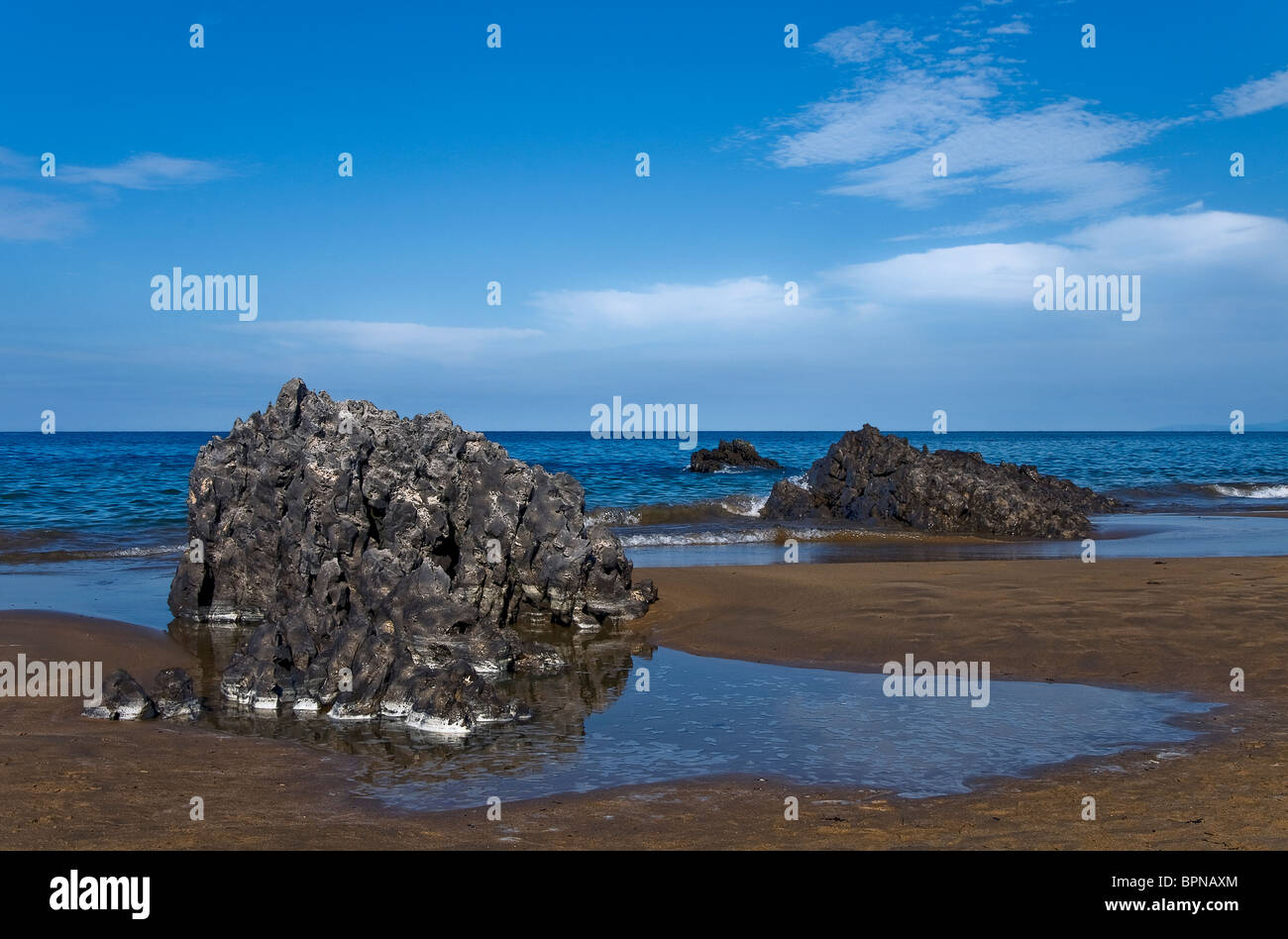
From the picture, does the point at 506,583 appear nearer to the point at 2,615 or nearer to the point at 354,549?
the point at 354,549

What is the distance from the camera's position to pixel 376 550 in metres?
11.1

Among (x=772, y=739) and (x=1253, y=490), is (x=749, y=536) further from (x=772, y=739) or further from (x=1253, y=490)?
(x=1253, y=490)

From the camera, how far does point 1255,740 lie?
7.32 m

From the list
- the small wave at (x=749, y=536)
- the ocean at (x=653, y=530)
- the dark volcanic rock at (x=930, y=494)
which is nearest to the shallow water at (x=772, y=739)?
the ocean at (x=653, y=530)

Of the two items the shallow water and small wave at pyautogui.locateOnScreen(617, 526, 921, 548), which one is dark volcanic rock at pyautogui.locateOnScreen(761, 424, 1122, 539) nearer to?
small wave at pyautogui.locateOnScreen(617, 526, 921, 548)

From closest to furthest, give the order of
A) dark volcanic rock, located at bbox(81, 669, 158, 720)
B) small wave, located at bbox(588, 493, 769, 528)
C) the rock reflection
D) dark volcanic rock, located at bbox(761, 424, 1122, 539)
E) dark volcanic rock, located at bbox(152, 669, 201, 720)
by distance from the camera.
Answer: the rock reflection < dark volcanic rock, located at bbox(81, 669, 158, 720) < dark volcanic rock, located at bbox(152, 669, 201, 720) < dark volcanic rock, located at bbox(761, 424, 1122, 539) < small wave, located at bbox(588, 493, 769, 528)

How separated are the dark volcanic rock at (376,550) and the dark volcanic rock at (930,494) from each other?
13.7 metres

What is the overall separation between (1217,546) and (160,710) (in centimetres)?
1974

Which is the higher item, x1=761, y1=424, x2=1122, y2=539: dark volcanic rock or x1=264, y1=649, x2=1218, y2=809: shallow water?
x1=761, y1=424, x2=1122, y2=539: dark volcanic rock

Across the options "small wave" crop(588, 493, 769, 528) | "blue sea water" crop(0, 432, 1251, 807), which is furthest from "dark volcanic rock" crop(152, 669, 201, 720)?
"small wave" crop(588, 493, 769, 528)

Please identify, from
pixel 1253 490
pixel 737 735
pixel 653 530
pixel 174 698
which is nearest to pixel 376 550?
pixel 174 698

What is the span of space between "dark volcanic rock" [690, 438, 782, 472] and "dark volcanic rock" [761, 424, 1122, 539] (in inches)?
955

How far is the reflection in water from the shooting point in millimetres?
6867
